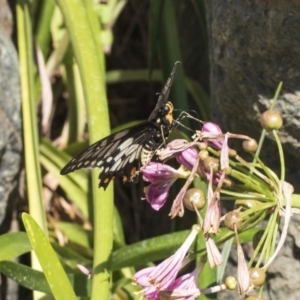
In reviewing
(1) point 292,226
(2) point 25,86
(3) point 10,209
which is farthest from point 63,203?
(1) point 292,226

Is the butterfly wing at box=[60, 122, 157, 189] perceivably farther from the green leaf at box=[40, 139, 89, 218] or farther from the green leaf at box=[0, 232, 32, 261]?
the green leaf at box=[40, 139, 89, 218]

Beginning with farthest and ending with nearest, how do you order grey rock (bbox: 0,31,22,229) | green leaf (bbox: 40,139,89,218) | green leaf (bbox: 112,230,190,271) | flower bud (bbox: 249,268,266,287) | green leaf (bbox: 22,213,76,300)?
green leaf (bbox: 40,139,89,218), grey rock (bbox: 0,31,22,229), green leaf (bbox: 112,230,190,271), green leaf (bbox: 22,213,76,300), flower bud (bbox: 249,268,266,287)

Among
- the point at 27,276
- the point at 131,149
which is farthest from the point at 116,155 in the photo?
the point at 27,276

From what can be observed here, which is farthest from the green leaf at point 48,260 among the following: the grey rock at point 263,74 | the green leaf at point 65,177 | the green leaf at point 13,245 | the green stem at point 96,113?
the green leaf at point 65,177

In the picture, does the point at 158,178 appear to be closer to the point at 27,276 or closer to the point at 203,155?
the point at 203,155

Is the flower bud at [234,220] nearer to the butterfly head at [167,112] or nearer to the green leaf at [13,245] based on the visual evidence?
the butterfly head at [167,112]

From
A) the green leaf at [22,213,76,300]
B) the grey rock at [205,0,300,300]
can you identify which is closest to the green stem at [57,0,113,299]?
the green leaf at [22,213,76,300]

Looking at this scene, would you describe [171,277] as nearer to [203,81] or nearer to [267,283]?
[267,283]
